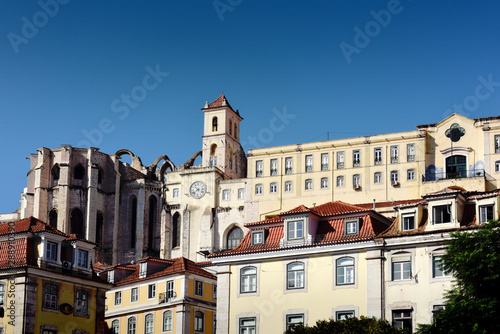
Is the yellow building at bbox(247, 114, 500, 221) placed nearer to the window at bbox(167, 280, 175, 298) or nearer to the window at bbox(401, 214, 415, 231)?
the window at bbox(167, 280, 175, 298)

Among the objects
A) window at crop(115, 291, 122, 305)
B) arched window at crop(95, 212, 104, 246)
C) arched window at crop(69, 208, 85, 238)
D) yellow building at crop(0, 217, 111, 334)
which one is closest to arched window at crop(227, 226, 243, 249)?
arched window at crop(95, 212, 104, 246)

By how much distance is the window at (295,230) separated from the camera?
56.9 m

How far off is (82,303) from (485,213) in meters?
26.5

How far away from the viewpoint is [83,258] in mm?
61969

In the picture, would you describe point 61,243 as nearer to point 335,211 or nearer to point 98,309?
point 98,309

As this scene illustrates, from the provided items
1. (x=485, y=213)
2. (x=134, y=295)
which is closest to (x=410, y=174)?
(x=134, y=295)

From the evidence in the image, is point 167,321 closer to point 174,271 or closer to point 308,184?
point 174,271

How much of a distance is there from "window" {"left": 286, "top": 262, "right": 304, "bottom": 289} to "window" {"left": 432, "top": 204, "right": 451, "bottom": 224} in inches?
335

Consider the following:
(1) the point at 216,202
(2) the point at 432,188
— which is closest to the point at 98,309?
(2) the point at 432,188

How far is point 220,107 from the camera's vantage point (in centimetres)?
13338

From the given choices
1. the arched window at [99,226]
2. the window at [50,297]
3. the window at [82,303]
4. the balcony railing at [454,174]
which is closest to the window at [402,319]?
the window at [82,303]

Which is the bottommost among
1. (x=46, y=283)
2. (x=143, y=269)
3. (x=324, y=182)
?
(x=46, y=283)

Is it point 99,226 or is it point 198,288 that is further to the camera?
point 99,226

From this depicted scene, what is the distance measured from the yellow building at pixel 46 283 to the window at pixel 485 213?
2583 cm
